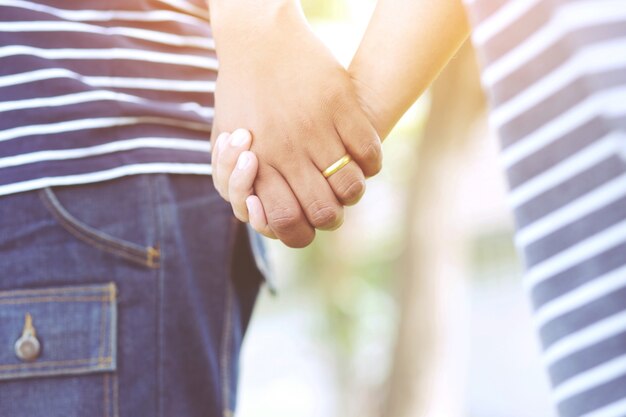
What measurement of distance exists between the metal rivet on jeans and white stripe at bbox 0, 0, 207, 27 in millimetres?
404

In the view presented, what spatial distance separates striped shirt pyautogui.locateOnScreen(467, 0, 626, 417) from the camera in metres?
0.52

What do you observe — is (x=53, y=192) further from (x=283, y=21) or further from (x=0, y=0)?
(x=283, y=21)

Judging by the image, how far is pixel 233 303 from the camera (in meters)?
1.19

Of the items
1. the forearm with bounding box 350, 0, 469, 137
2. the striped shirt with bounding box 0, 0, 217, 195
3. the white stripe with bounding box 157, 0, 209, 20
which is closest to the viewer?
the forearm with bounding box 350, 0, 469, 137

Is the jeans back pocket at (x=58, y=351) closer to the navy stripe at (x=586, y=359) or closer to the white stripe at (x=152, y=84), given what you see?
the white stripe at (x=152, y=84)

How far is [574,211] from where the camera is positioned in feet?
1.81

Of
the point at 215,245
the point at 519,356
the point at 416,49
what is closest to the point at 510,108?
the point at 416,49

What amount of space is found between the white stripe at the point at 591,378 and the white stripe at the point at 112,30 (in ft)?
2.58

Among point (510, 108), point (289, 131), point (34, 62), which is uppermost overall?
point (34, 62)

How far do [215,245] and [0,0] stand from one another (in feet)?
1.43

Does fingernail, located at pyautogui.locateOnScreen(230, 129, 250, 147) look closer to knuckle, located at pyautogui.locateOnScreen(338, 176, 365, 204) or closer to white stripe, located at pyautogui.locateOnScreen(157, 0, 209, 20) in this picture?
knuckle, located at pyautogui.locateOnScreen(338, 176, 365, 204)

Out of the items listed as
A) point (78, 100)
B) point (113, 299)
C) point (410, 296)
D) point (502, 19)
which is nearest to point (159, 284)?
point (113, 299)

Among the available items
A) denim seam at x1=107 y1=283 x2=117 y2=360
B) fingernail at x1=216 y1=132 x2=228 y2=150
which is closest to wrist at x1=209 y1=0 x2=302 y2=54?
fingernail at x1=216 y1=132 x2=228 y2=150

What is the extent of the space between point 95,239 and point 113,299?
0.27 ft
